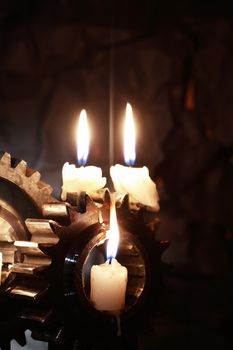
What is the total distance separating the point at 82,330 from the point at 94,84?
658 millimetres

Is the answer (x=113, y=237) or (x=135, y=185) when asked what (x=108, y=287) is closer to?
(x=113, y=237)

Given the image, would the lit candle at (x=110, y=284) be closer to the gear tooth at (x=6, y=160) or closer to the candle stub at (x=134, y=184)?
the candle stub at (x=134, y=184)

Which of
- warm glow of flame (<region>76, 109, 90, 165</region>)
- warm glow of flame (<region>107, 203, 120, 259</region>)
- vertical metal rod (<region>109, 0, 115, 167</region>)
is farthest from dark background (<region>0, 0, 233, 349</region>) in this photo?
warm glow of flame (<region>107, 203, 120, 259</region>)

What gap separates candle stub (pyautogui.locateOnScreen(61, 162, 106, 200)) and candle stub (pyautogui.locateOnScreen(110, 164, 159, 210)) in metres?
0.04

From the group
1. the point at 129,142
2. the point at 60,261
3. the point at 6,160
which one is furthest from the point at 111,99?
the point at 60,261

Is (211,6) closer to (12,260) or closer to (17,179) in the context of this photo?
(17,179)

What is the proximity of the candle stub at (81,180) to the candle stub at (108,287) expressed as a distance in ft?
0.51

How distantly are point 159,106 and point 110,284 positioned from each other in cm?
61

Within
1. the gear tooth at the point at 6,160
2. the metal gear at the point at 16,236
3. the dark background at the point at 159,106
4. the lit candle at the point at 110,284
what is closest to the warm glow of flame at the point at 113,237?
the lit candle at the point at 110,284

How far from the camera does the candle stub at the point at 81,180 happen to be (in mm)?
930

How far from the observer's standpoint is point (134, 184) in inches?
37.4

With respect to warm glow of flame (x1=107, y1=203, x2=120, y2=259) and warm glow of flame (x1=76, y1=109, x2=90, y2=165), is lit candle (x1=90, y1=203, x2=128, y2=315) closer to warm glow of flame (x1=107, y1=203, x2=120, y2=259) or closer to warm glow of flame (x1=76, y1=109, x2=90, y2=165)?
warm glow of flame (x1=107, y1=203, x2=120, y2=259)

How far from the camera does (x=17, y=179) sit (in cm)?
95

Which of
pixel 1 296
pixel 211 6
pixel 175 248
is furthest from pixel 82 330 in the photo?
pixel 211 6
